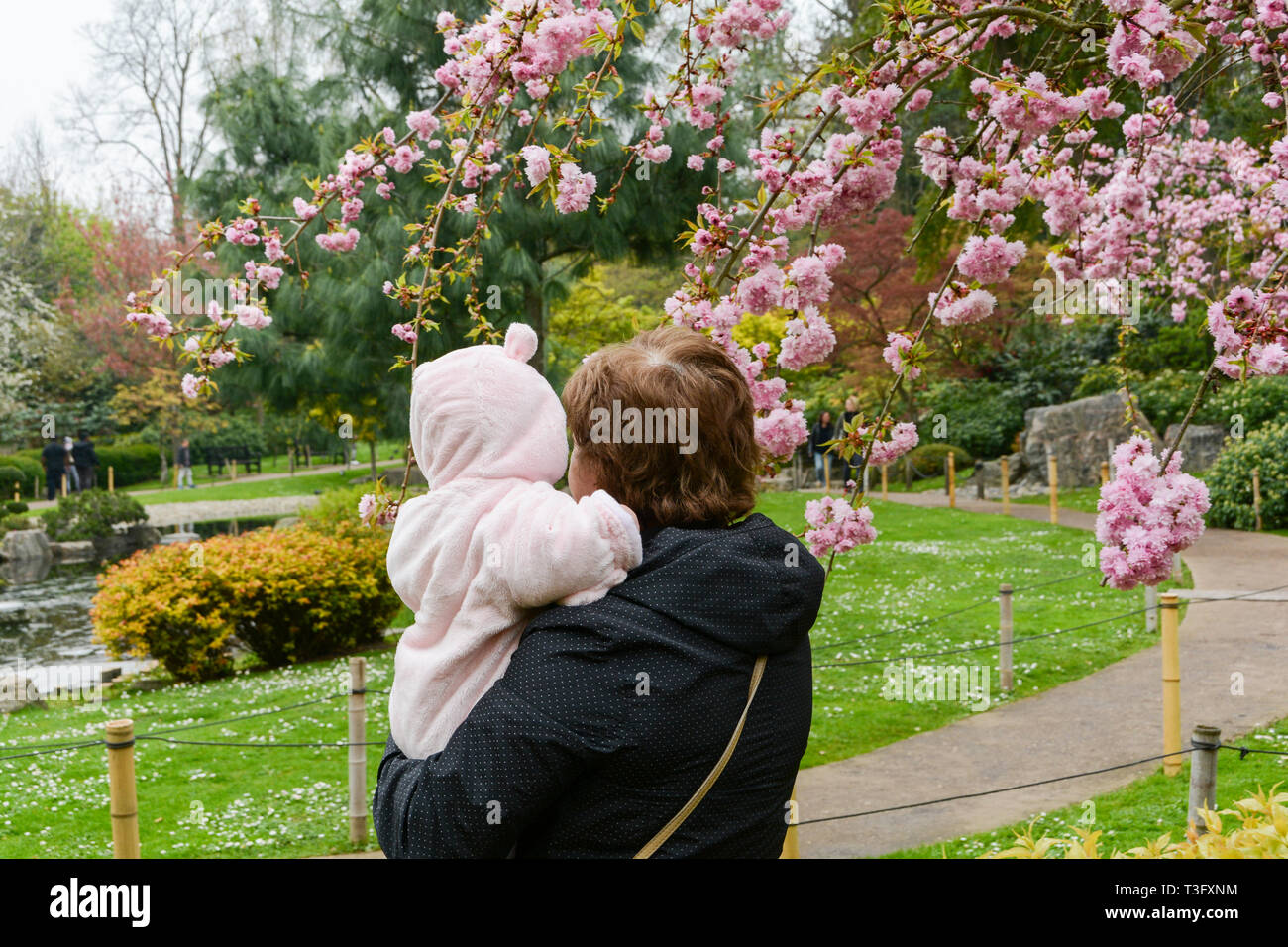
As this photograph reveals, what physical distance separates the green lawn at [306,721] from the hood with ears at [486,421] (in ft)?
12.6

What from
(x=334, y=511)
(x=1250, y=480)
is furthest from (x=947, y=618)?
(x=334, y=511)

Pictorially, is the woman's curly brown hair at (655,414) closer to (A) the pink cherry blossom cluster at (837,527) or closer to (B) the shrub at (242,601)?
(A) the pink cherry blossom cluster at (837,527)

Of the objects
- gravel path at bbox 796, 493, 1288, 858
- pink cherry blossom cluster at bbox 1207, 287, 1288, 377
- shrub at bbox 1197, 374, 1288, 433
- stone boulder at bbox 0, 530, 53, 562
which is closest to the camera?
pink cherry blossom cluster at bbox 1207, 287, 1288, 377

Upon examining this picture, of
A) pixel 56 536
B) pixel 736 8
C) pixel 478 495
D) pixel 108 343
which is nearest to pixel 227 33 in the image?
pixel 108 343

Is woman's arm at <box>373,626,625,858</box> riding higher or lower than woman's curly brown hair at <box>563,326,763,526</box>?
lower

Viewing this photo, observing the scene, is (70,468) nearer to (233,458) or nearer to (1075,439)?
(233,458)

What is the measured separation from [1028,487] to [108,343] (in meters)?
22.3

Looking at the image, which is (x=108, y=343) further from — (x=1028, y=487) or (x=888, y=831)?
(x=888, y=831)

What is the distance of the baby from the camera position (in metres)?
1.22

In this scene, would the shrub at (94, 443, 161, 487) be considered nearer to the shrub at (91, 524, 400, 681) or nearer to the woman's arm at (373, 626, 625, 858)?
the shrub at (91, 524, 400, 681)

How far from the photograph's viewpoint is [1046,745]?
18.5ft

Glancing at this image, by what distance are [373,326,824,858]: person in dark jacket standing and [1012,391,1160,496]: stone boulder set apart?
53.0 feet

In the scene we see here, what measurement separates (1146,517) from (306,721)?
17.4ft

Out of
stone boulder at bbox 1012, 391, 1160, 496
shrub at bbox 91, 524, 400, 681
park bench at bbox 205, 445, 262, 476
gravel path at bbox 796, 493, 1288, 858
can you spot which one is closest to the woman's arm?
gravel path at bbox 796, 493, 1288, 858
